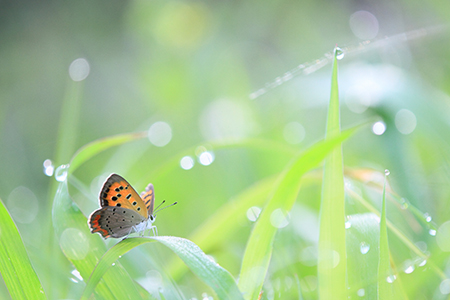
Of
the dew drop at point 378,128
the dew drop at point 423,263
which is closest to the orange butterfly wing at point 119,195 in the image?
the dew drop at point 423,263

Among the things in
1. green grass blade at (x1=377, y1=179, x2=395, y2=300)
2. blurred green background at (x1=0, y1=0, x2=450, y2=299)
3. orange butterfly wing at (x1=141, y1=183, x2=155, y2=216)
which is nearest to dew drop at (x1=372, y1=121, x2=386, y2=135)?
blurred green background at (x1=0, y1=0, x2=450, y2=299)

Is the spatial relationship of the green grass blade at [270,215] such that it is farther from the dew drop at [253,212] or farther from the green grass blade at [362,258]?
the dew drop at [253,212]

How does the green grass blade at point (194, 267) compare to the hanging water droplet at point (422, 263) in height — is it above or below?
below

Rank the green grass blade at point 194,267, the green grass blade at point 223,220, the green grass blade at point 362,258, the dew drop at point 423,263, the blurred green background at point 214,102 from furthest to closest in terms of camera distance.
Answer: the blurred green background at point 214,102, the green grass blade at point 223,220, the dew drop at point 423,263, the green grass blade at point 362,258, the green grass blade at point 194,267

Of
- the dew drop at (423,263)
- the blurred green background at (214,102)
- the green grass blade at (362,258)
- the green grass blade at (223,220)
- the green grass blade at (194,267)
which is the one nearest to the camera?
the green grass blade at (194,267)

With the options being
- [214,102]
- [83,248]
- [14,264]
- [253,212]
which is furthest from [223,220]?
[214,102]

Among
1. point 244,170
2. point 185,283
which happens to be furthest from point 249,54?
point 185,283

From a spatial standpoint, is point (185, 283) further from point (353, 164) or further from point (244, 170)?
point (353, 164)

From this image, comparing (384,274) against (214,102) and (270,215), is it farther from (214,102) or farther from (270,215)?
(214,102)
